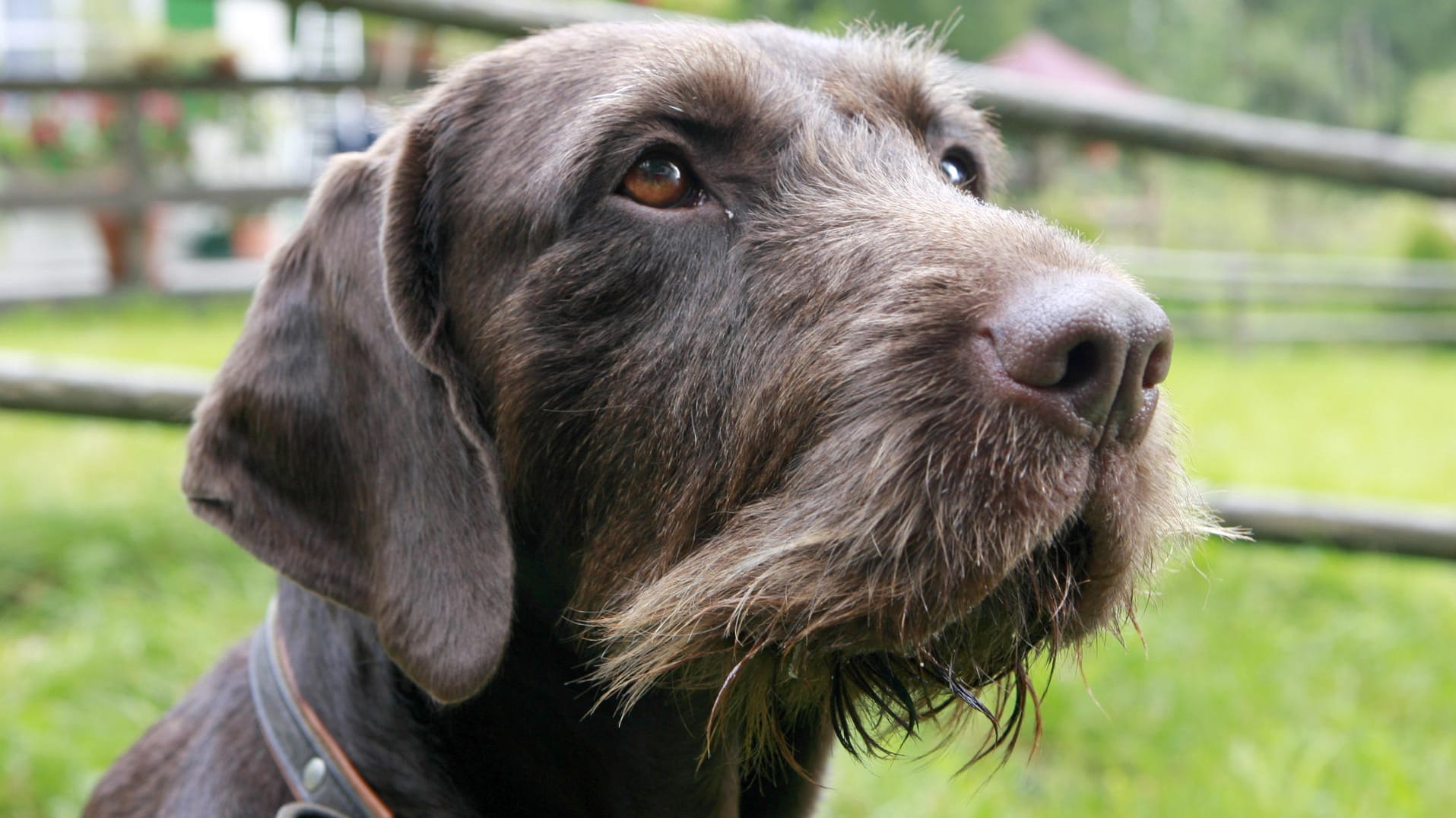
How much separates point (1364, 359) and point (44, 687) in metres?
14.6

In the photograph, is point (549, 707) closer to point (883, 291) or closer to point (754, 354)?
point (754, 354)

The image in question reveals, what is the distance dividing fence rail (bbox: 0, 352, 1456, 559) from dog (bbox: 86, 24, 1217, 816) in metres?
1.95

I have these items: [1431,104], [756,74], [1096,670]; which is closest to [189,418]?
[756,74]

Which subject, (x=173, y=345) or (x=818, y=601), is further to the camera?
(x=173, y=345)

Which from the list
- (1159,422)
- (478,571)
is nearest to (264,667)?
(478,571)

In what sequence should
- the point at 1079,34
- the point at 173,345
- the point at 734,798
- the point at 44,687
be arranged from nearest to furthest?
the point at 734,798
the point at 44,687
the point at 1079,34
the point at 173,345

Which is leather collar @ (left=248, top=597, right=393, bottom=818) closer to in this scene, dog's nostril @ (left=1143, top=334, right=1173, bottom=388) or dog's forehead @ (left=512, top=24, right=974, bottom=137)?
dog's forehead @ (left=512, top=24, right=974, bottom=137)

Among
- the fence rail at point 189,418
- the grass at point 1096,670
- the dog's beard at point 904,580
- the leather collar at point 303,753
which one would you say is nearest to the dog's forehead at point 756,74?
the dog's beard at point 904,580

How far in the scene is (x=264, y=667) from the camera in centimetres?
217

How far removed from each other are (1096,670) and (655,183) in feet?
8.94

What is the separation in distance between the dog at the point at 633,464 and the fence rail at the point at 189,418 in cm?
195

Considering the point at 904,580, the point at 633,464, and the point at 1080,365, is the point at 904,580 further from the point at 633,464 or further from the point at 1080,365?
the point at 633,464

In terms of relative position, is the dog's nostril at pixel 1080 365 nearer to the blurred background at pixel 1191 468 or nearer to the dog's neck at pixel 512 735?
the blurred background at pixel 1191 468

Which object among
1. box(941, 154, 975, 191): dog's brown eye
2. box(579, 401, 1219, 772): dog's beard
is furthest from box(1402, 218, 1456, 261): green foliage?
box(579, 401, 1219, 772): dog's beard
